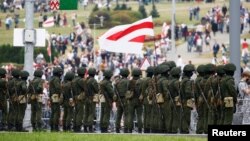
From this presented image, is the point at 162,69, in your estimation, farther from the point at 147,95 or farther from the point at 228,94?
the point at 228,94

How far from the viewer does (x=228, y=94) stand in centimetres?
2833

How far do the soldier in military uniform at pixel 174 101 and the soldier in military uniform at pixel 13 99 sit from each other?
15.0ft

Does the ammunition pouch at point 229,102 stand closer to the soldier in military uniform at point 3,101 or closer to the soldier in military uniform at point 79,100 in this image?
the soldier in military uniform at point 79,100

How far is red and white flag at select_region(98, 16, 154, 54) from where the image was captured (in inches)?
1374

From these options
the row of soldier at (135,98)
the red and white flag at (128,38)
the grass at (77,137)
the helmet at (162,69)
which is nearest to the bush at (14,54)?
the red and white flag at (128,38)

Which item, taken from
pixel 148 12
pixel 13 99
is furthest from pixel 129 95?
pixel 148 12

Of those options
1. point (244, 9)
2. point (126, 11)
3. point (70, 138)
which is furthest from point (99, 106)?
point (126, 11)

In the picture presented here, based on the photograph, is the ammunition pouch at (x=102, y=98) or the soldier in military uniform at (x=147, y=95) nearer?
the soldier in military uniform at (x=147, y=95)

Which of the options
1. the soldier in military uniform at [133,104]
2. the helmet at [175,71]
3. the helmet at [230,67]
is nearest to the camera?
the helmet at [230,67]

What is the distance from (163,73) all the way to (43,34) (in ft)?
15.1

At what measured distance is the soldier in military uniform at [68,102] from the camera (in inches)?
1275

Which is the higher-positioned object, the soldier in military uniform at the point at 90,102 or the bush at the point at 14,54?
the soldier in military uniform at the point at 90,102

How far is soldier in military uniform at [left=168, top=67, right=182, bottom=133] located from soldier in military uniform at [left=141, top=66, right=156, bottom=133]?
0.70 meters

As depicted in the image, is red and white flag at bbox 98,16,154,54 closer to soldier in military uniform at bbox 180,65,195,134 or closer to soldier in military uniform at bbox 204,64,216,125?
soldier in military uniform at bbox 180,65,195,134
